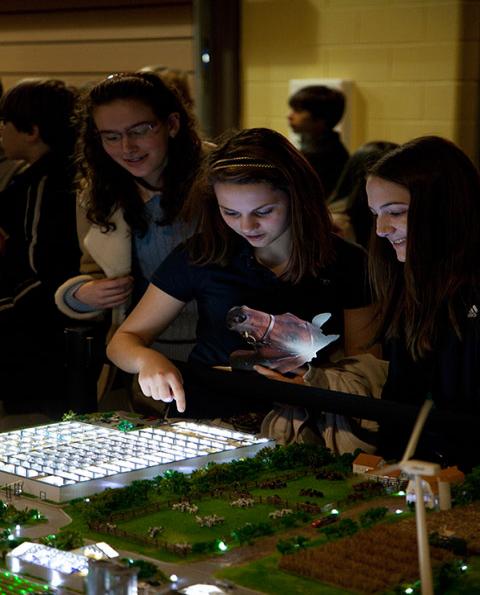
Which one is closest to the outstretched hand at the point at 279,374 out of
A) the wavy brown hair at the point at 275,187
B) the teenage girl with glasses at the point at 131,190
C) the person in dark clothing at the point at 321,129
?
the wavy brown hair at the point at 275,187

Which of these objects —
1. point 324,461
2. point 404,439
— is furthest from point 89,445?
point 404,439

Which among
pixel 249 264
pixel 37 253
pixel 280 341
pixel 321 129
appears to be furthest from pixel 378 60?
pixel 280 341

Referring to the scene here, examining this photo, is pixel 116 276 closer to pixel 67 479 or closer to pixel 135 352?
pixel 135 352

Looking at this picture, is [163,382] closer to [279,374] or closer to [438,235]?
[279,374]

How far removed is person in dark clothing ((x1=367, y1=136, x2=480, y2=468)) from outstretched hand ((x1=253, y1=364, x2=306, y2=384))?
258 millimetres

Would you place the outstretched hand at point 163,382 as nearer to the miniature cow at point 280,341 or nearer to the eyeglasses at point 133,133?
the miniature cow at point 280,341

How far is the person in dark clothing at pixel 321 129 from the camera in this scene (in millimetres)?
5254

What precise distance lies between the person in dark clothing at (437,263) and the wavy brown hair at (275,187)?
31 cm

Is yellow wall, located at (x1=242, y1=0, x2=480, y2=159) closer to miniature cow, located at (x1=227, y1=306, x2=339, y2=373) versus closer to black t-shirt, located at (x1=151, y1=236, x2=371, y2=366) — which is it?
black t-shirt, located at (x1=151, y1=236, x2=371, y2=366)

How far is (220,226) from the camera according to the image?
2.92 meters

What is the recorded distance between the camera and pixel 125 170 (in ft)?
11.1

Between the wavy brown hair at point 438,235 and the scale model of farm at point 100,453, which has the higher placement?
the wavy brown hair at point 438,235

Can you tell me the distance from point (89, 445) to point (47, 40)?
16.1ft

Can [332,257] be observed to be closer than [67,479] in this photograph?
No
